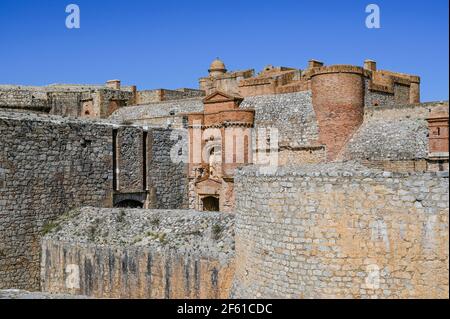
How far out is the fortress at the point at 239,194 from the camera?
849cm

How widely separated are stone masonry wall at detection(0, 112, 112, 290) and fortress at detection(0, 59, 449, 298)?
39mm

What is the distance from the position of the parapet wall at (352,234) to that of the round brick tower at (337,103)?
658 inches

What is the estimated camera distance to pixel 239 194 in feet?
36.4

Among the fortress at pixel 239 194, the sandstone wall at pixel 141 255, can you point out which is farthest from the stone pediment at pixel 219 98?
the sandstone wall at pixel 141 255

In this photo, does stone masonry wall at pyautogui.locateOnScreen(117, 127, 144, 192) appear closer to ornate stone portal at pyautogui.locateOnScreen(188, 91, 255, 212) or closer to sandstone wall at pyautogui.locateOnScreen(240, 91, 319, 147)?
ornate stone portal at pyautogui.locateOnScreen(188, 91, 255, 212)

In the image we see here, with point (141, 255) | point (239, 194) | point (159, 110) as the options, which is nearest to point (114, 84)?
point (159, 110)

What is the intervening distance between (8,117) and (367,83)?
16.9 m

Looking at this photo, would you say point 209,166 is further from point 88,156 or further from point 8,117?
point 8,117

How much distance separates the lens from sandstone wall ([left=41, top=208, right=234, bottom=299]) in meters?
12.9

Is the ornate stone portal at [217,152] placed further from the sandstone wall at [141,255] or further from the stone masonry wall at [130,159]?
the sandstone wall at [141,255]

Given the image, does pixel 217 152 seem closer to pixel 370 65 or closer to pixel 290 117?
pixel 290 117

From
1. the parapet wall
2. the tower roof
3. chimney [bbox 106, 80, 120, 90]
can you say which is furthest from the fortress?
the tower roof
